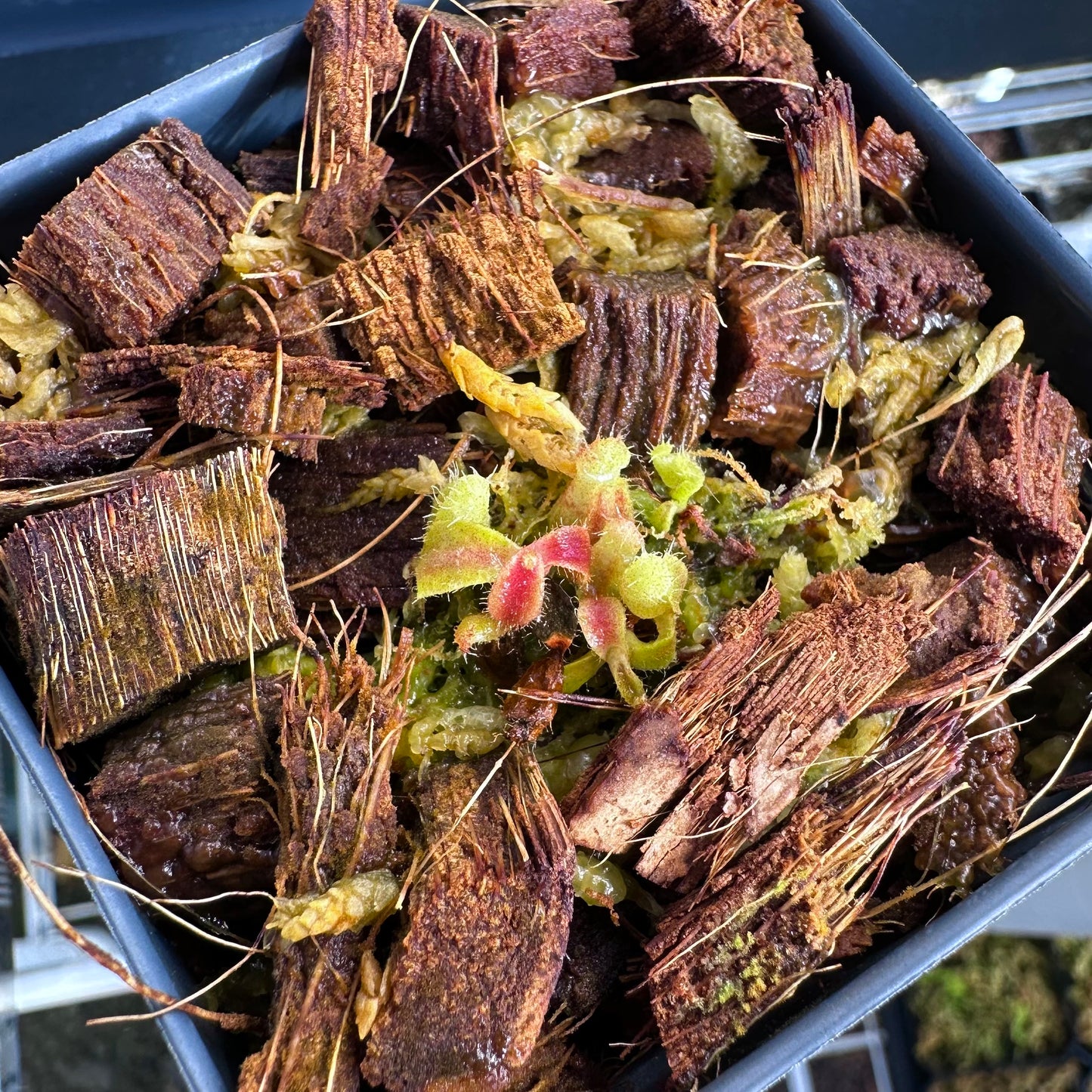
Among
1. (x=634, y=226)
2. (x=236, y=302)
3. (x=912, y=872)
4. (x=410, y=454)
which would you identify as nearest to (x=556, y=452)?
(x=410, y=454)

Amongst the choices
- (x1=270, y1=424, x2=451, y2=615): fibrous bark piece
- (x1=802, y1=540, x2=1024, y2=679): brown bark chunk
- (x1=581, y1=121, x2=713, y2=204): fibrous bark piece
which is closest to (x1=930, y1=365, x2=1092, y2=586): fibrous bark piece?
(x1=802, y1=540, x2=1024, y2=679): brown bark chunk

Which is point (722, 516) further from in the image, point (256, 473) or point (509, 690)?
point (256, 473)

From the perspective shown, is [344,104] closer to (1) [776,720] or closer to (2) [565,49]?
(2) [565,49]

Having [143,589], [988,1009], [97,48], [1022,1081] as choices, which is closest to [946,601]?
[143,589]

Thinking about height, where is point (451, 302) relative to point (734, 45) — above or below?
below

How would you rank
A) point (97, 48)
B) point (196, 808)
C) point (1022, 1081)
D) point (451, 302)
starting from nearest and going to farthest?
point (196, 808) → point (451, 302) → point (97, 48) → point (1022, 1081)

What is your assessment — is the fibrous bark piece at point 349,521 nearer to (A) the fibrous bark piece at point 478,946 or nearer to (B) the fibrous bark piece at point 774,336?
(A) the fibrous bark piece at point 478,946
